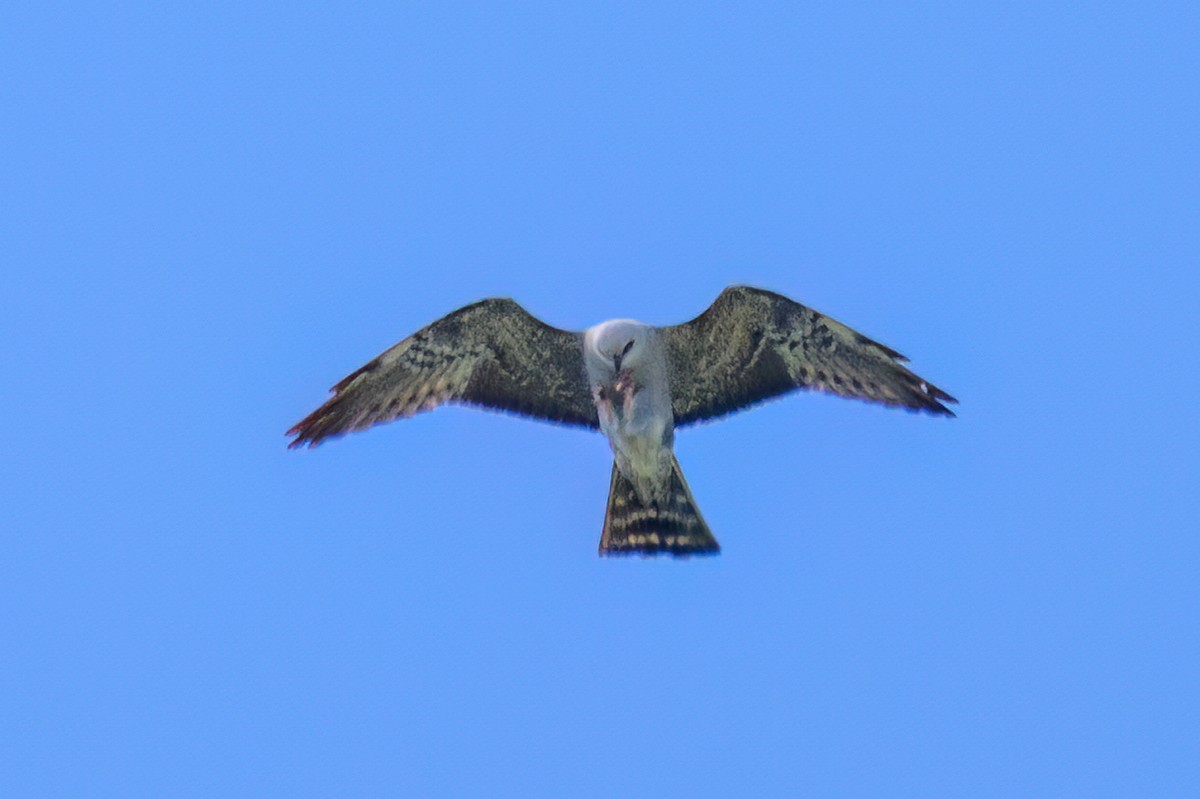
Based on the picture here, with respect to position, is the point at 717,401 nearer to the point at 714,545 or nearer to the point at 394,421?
the point at 714,545

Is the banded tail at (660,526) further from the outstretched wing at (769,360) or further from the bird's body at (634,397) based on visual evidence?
the outstretched wing at (769,360)

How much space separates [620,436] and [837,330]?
1.69 metres

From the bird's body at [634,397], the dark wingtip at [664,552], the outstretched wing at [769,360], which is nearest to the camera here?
the outstretched wing at [769,360]

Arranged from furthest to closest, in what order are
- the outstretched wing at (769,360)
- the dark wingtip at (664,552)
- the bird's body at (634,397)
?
the dark wingtip at (664,552) → the bird's body at (634,397) → the outstretched wing at (769,360)

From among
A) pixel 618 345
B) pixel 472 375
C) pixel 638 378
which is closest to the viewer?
pixel 618 345

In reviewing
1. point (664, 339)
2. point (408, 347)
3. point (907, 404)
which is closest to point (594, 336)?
point (664, 339)

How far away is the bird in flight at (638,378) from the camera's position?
42.1 ft

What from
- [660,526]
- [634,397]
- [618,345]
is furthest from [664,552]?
[618,345]

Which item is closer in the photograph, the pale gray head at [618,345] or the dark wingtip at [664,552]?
the pale gray head at [618,345]

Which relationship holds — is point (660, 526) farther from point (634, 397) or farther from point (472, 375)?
point (472, 375)

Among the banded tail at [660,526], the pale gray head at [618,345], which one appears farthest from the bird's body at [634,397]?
the banded tail at [660,526]

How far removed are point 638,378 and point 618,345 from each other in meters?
0.30

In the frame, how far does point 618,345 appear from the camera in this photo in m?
12.8

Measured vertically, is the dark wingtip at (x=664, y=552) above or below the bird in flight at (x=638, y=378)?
below
